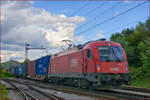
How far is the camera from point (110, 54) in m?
15.4

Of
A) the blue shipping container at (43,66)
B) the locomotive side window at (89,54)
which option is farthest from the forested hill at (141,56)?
the blue shipping container at (43,66)

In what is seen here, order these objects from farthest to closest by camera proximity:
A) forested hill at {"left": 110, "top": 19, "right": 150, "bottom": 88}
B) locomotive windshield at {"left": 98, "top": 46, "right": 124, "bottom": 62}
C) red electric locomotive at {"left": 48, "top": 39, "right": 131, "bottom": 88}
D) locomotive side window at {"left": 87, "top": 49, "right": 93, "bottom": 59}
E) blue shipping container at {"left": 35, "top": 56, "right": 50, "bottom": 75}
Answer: blue shipping container at {"left": 35, "top": 56, "right": 50, "bottom": 75}, forested hill at {"left": 110, "top": 19, "right": 150, "bottom": 88}, locomotive side window at {"left": 87, "top": 49, "right": 93, "bottom": 59}, locomotive windshield at {"left": 98, "top": 46, "right": 124, "bottom": 62}, red electric locomotive at {"left": 48, "top": 39, "right": 131, "bottom": 88}

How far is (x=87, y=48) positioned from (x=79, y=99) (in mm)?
5005

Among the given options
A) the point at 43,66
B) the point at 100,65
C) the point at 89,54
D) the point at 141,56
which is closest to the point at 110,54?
the point at 100,65

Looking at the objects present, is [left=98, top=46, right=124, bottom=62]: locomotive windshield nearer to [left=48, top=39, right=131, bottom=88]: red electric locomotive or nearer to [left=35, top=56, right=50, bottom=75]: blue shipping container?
[left=48, top=39, right=131, bottom=88]: red electric locomotive

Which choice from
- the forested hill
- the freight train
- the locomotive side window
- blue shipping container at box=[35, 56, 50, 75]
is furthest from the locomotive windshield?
blue shipping container at box=[35, 56, 50, 75]

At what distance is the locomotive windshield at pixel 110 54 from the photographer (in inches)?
601

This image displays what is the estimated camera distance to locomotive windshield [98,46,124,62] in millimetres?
15258

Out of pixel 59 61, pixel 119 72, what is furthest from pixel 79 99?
pixel 59 61

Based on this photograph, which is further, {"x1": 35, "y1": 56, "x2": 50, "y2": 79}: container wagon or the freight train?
Result: {"x1": 35, "y1": 56, "x2": 50, "y2": 79}: container wagon

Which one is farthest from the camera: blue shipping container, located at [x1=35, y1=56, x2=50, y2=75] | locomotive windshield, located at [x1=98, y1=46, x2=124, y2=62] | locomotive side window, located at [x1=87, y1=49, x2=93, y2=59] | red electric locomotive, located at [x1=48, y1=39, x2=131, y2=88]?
blue shipping container, located at [x1=35, y1=56, x2=50, y2=75]

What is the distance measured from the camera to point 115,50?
1573 centimetres

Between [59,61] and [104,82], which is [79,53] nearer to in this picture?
[104,82]

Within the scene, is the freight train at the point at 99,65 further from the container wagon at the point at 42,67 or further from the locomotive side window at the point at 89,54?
the container wagon at the point at 42,67
